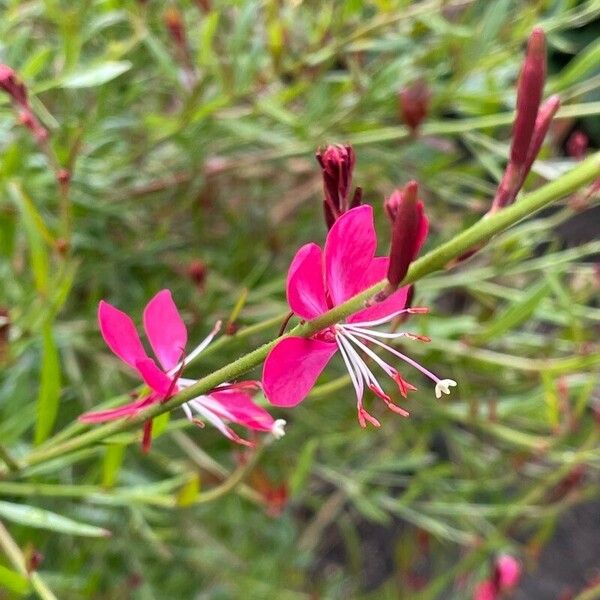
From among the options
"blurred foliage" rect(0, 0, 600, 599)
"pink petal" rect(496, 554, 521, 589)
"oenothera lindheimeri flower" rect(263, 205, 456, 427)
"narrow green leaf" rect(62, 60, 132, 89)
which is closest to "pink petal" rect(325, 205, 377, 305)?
"oenothera lindheimeri flower" rect(263, 205, 456, 427)

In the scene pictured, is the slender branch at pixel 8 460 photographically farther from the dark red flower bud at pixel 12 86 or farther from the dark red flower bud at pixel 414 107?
the dark red flower bud at pixel 414 107

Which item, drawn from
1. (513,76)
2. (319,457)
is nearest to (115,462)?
(319,457)

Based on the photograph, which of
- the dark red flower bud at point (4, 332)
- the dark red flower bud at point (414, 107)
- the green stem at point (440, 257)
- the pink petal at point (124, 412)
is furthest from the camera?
the dark red flower bud at point (414, 107)

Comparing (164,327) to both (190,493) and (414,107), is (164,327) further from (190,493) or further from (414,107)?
(414,107)

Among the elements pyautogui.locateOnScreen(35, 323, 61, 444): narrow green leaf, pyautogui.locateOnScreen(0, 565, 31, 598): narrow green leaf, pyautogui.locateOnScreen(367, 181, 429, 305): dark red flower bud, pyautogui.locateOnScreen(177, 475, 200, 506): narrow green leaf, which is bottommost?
pyautogui.locateOnScreen(177, 475, 200, 506): narrow green leaf

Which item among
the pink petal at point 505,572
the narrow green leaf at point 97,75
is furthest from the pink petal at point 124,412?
the pink petal at point 505,572

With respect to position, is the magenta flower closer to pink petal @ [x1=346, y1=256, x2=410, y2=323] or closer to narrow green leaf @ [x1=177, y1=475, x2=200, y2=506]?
narrow green leaf @ [x1=177, y1=475, x2=200, y2=506]

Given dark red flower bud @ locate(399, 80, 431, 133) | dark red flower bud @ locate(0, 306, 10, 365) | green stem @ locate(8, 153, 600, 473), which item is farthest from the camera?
dark red flower bud @ locate(399, 80, 431, 133)
